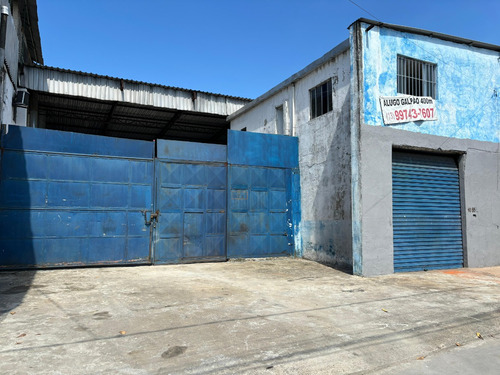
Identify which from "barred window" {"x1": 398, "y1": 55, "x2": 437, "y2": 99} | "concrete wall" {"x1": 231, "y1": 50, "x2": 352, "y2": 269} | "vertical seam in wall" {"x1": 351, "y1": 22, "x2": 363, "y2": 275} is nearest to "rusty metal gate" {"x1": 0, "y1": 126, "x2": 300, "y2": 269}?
"concrete wall" {"x1": 231, "y1": 50, "x2": 352, "y2": 269}

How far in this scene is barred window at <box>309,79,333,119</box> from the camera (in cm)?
1175

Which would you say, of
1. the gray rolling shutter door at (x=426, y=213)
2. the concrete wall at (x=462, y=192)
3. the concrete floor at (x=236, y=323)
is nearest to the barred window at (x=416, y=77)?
the concrete wall at (x=462, y=192)

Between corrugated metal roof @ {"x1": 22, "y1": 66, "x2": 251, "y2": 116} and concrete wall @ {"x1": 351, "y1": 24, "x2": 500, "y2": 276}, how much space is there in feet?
29.4

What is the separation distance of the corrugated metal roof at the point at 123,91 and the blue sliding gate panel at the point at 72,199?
5566mm

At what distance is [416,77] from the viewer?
35.0 ft

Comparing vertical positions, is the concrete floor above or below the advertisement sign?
below

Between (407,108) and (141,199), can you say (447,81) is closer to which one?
(407,108)

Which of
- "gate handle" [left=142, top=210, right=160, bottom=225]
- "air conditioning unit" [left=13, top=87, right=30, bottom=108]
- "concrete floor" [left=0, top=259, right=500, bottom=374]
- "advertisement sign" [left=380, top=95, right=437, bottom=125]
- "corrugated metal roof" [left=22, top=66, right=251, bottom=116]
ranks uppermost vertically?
"corrugated metal roof" [left=22, top=66, right=251, bottom=116]

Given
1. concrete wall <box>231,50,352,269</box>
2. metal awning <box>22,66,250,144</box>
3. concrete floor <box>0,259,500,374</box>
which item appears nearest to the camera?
concrete floor <box>0,259,500,374</box>

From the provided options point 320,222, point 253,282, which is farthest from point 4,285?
point 320,222

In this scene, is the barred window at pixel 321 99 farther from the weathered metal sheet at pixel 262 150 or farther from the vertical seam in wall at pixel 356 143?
the vertical seam in wall at pixel 356 143

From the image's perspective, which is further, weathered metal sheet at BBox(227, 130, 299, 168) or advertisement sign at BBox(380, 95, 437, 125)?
weathered metal sheet at BBox(227, 130, 299, 168)

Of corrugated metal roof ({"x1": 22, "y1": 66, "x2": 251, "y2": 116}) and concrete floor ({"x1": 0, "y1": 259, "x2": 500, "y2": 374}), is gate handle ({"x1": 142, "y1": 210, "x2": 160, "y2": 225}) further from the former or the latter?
corrugated metal roof ({"x1": 22, "y1": 66, "x2": 251, "y2": 116})

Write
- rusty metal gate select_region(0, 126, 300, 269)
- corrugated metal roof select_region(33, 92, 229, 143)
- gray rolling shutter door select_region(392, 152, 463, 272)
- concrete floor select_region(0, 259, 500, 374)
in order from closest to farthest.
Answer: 1. concrete floor select_region(0, 259, 500, 374)
2. rusty metal gate select_region(0, 126, 300, 269)
3. gray rolling shutter door select_region(392, 152, 463, 272)
4. corrugated metal roof select_region(33, 92, 229, 143)
